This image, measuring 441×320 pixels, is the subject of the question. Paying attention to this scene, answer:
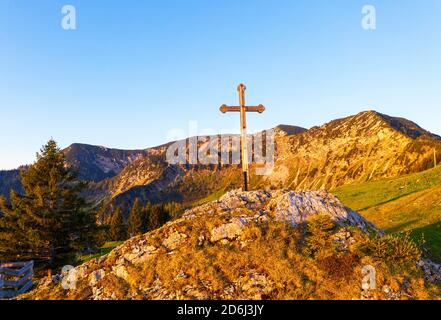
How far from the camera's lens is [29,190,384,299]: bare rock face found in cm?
1408

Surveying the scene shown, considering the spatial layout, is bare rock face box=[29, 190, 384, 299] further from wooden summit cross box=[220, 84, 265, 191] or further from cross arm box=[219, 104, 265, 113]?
cross arm box=[219, 104, 265, 113]

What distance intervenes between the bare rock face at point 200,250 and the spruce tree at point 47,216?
13.2m

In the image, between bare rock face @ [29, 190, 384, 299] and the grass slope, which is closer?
bare rock face @ [29, 190, 384, 299]

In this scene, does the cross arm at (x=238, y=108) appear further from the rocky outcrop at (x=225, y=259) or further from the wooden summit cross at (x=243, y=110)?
the rocky outcrop at (x=225, y=259)

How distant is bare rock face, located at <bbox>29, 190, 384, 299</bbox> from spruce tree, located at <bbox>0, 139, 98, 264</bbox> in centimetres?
1316

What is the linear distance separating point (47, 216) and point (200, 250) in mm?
18989

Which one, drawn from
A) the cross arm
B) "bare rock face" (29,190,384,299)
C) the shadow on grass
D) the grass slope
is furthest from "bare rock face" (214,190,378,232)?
the cross arm

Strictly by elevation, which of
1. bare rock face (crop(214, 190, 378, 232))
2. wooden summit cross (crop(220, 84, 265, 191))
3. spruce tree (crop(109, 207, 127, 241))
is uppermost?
wooden summit cross (crop(220, 84, 265, 191))

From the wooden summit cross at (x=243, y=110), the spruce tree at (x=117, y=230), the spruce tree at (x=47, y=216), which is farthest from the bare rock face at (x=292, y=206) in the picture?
the spruce tree at (x=117, y=230)

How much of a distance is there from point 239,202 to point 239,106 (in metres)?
6.13

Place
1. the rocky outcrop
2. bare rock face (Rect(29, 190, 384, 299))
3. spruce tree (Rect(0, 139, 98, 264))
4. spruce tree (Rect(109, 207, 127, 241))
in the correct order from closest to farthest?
the rocky outcrop → bare rock face (Rect(29, 190, 384, 299)) → spruce tree (Rect(0, 139, 98, 264)) → spruce tree (Rect(109, 207, 127, 241))
